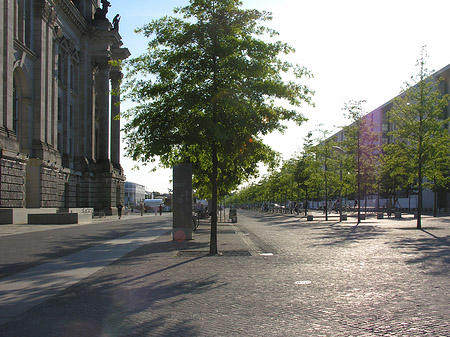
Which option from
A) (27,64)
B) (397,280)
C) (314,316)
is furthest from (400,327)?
(27,64)

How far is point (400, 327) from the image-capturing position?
19.3 feet

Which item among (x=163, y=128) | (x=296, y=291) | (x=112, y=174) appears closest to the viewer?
(x=296, y=291)

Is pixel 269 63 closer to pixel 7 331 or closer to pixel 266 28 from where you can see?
pixel 266 28

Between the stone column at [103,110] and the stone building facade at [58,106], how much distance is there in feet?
0.46

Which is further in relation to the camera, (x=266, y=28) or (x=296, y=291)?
(x=266, y=28)

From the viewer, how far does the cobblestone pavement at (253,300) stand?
19.3 ft

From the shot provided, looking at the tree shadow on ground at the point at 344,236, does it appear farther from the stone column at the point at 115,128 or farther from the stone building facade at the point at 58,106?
the stone column at the point at 115,128

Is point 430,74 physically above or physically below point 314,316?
above

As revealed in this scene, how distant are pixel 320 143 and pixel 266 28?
128 ft

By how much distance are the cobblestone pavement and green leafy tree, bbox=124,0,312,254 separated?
4130 mm

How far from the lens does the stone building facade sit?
36719 mm

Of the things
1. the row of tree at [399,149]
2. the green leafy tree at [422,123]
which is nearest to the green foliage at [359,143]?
the row of tree at [399,149]

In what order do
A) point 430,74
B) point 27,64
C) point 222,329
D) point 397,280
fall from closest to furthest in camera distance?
point 222,329, point 397,280, point 430,74, point 27,64

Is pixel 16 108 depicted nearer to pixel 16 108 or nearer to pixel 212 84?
pixel 16 108
